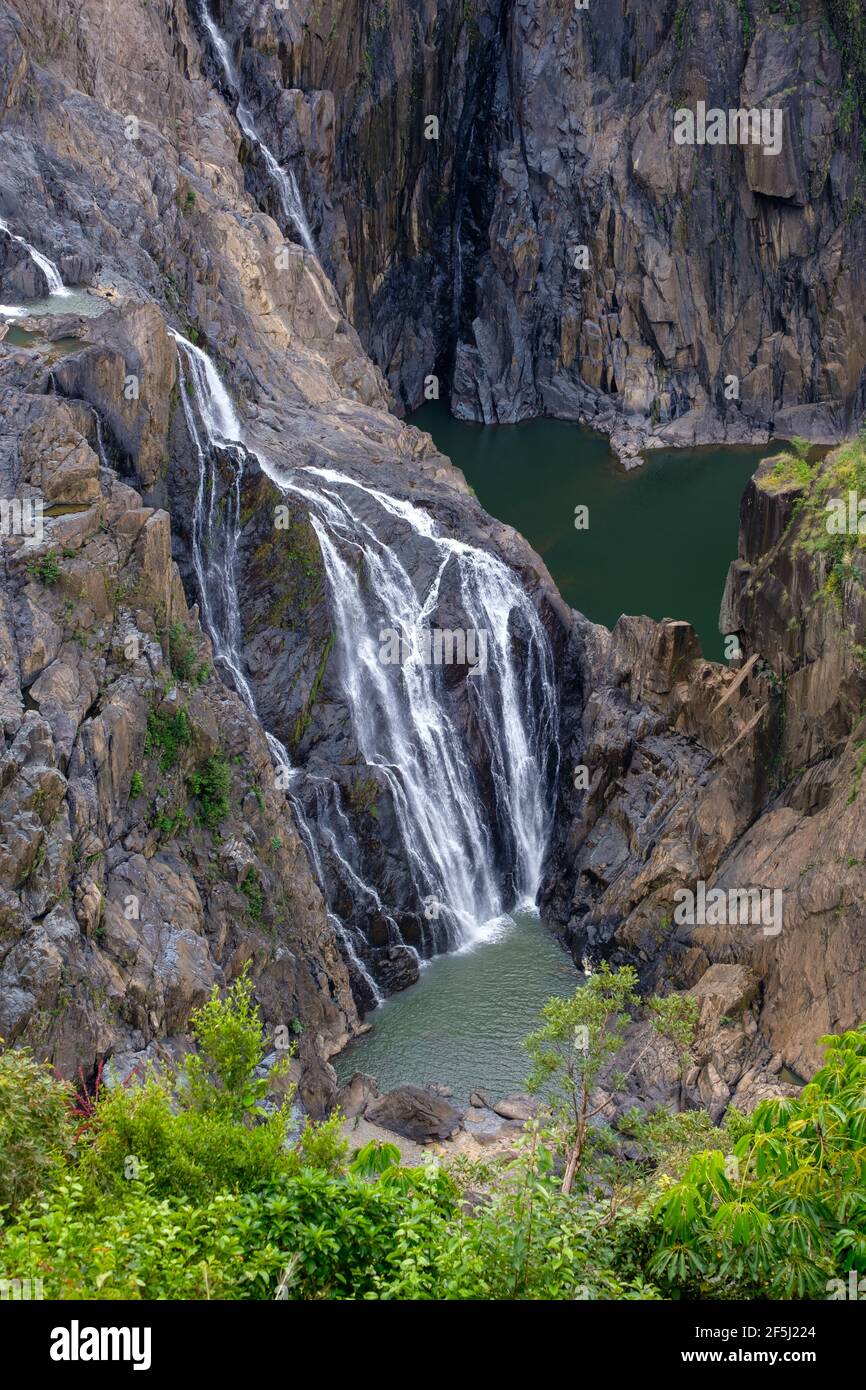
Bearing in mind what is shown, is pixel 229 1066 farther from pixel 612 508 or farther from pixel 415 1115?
pixel 612 508

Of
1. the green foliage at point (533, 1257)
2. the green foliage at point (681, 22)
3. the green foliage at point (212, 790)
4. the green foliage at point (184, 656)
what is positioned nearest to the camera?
the green foliage at point (533, 1257)

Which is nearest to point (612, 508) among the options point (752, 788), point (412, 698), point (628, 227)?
point (628, 227)

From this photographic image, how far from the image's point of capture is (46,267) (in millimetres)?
35531

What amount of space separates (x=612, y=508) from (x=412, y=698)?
23.4 m

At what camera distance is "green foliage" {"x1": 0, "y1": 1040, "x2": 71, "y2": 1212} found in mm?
15328

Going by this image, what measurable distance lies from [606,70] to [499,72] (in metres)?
4.44

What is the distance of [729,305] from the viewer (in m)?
64.5

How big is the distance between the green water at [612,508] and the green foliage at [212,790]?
21675 millimetres

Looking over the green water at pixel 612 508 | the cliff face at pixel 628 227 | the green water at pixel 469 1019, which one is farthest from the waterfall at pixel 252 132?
the green water at pixel 469 1019

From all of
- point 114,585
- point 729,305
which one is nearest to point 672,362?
point 729,305

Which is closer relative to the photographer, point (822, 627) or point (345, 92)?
point (822, 627)

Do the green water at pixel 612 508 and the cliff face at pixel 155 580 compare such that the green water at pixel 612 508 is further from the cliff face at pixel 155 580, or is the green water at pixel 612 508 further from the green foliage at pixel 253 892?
the green foliage at pixel 253 892

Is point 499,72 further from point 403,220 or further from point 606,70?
point 403,220

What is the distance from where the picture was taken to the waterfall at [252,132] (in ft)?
164
